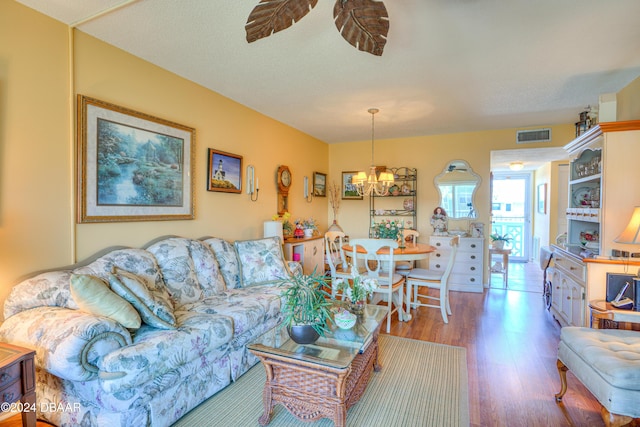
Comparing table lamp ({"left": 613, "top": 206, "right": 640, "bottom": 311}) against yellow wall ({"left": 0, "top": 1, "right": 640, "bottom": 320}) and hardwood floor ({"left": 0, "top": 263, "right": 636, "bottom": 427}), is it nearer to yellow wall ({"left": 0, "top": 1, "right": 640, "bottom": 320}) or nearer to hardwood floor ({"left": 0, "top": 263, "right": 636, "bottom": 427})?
hardwood floor ({"left": 0, "top": 263, "right": 636, "bottom": 427})

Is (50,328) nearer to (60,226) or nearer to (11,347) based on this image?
(11,347)

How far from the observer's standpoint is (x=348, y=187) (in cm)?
598

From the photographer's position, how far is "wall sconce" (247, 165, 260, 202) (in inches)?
153

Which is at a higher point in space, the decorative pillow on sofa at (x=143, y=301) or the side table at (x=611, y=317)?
the decorative pillow on sofa at (x=143, y=301)

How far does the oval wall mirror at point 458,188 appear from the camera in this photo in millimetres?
5113

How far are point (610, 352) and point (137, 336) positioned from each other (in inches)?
107

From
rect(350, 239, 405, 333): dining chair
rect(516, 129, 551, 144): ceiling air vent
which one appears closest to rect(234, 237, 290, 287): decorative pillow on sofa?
rect(350, 239, 405, 333): dining chair

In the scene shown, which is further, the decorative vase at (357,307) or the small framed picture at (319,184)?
the small framed picture at (319,184)

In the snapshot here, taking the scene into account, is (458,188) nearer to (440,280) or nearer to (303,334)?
(440,280)

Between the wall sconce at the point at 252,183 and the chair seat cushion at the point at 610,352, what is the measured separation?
3.32m

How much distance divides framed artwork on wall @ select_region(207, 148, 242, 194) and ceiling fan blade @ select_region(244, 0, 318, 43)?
1896mm

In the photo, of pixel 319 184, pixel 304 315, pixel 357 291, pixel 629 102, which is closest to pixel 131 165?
pixel 304 315

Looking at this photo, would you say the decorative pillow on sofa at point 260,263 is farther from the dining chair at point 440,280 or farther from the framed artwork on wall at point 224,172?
the dining chair at point 440,280

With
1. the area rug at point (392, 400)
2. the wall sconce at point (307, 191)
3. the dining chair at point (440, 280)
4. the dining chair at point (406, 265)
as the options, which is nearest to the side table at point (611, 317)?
the area rug at point (392, 400)
